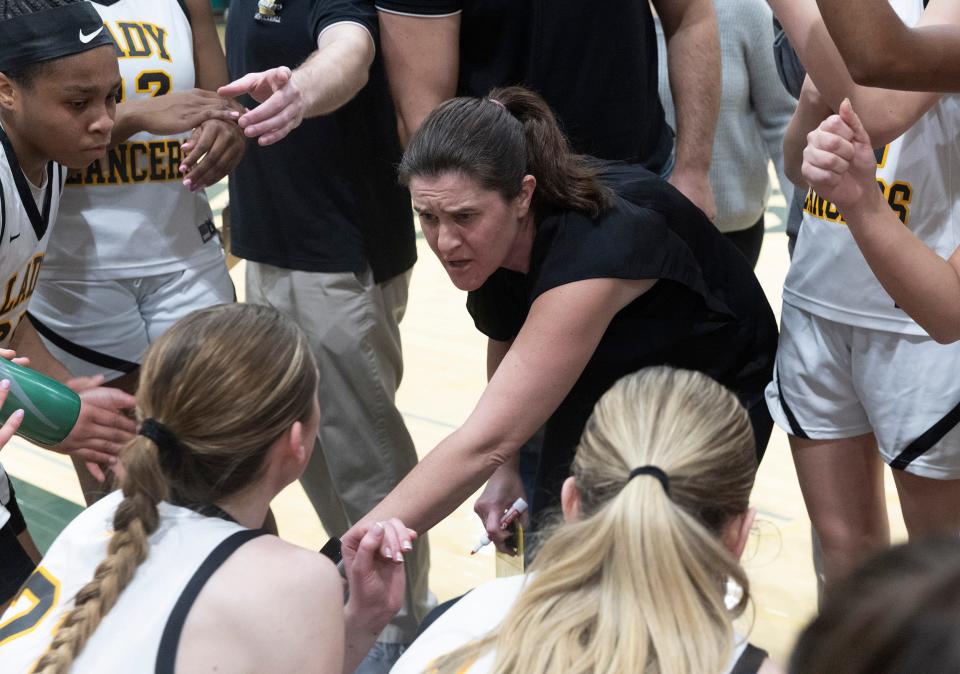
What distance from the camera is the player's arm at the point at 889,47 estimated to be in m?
1.61

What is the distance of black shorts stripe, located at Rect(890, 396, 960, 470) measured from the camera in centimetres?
209

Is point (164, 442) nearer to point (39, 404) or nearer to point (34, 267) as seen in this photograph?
point (39, 404)

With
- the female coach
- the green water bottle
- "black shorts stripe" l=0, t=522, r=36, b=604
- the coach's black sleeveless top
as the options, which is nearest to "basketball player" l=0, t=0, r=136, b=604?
"black shorts stripe" l=0, t=522, r=36, b=604

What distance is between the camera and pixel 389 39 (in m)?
2.63

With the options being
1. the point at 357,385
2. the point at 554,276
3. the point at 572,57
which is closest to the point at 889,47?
the point at 554,276

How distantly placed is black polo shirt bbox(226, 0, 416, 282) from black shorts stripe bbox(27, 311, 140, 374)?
41 centimetres

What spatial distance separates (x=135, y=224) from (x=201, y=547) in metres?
1.38

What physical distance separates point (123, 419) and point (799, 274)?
50.8 inches

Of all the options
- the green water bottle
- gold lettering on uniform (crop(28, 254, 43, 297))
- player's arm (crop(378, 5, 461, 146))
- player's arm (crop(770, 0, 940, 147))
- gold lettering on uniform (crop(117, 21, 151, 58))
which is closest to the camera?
player's arm (crop(770, 0, 940, 147))

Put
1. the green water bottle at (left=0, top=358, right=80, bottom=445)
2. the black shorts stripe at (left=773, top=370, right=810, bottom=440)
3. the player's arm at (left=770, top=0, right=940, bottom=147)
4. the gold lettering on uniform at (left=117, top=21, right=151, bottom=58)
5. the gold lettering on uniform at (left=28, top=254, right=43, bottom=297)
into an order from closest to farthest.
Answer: the player's arm at (left=770, top=0, right=940, bottom=147) < the green water bottle at (left=0, top=358, right=80, bottom=445) < the black shorts stripe at (left=773, top=370, right=810, bottom=440) < the gold lettering on uniform at (left=28, top=254, right=43, bottom=297) < the gold lettering on uniform at (left=117, top=21, right=151, bottom=58)

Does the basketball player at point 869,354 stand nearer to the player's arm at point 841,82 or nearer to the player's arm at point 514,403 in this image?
the player's arm at point 841,82

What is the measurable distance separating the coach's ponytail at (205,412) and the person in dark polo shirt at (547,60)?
1113mm

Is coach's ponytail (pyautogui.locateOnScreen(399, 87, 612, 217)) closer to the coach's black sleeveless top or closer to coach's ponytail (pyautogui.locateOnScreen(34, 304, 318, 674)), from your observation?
the coach's black sleeveless top

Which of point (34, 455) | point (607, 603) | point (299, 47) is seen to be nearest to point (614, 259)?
point (607, 603)
